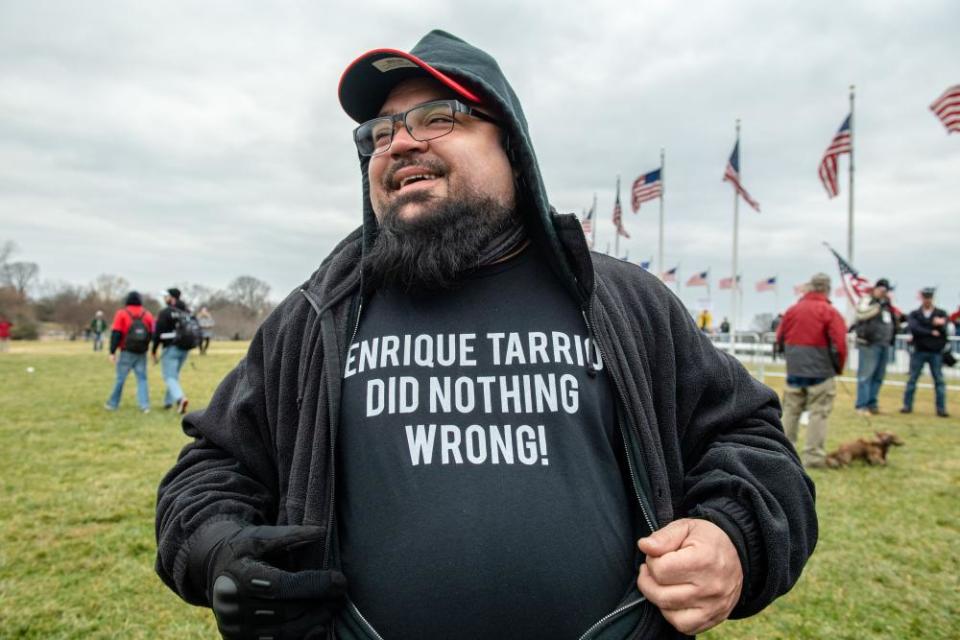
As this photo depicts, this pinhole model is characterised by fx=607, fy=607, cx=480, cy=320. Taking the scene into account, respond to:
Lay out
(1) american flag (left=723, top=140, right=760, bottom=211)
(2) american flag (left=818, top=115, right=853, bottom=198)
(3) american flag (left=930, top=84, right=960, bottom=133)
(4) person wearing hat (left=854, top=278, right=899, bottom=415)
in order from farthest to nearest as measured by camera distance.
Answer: (1) american flag (left=723, top=140, right=760, bottom=211) < (2) american flag (left=818, top=115, right=853, bottom=198) < (4) person wearing hat (left=854, top=278, right=899, bottom=415) < (3) american flag (left=930, top=84, right=960, bottom=133)

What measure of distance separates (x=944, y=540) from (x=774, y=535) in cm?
466

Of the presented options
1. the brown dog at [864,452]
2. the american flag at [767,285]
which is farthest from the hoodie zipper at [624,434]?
the american flag at [767,285]

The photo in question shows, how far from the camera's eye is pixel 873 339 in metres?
10.4

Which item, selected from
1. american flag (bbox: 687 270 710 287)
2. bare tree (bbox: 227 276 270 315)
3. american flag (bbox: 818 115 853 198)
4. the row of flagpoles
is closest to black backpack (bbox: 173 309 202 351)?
the row of flagpoles

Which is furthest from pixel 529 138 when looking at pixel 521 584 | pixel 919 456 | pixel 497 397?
pixel 919 456

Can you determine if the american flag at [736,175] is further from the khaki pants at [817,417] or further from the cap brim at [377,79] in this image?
the cap brim at [377,79]

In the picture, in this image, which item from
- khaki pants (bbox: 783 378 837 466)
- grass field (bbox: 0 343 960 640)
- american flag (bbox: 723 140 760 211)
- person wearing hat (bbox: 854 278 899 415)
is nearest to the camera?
grass field (bbox: 0 343 960 640)

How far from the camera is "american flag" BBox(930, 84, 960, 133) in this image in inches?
400

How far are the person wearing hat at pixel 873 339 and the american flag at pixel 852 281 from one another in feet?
1.22

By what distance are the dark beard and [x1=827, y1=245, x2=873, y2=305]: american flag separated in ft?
39.2

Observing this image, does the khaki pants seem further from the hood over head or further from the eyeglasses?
the eyeglasses

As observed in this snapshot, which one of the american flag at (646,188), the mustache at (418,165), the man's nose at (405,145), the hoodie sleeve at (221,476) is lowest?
the hoodie sleeve at (221,476)

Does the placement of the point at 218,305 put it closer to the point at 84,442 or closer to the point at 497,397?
the point at 84,442

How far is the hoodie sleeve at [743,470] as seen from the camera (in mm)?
1397
